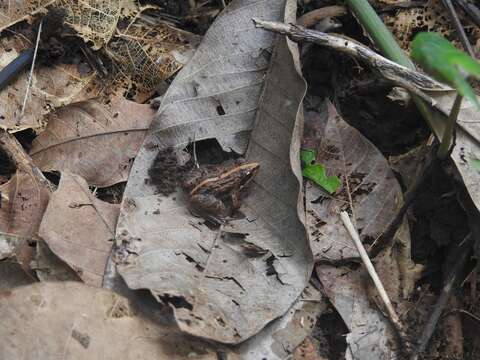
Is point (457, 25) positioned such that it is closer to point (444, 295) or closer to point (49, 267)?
point (444, 295)

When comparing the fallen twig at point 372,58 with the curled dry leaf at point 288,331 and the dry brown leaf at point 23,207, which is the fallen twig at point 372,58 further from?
the dry brown leaf at point 23,207

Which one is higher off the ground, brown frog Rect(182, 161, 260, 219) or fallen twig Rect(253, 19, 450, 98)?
fallen twig Rect(253, 19, 450, 98)

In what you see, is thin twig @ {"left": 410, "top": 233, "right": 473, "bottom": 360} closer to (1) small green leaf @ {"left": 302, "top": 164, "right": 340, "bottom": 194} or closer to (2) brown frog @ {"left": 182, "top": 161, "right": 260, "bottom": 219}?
(1) small green leaf @ {"left": 302, "top": 164, "right": 340, "bottom": 194}

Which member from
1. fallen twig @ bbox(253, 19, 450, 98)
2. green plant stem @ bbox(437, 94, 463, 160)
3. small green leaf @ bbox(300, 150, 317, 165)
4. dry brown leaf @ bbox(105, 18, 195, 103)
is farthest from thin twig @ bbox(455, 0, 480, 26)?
dry brown leaf @ bbox(105, 18, 195, 103)

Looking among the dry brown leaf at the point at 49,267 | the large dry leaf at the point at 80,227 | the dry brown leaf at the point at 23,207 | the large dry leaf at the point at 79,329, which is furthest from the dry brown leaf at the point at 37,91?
the large dry leaf at the point at 79,329

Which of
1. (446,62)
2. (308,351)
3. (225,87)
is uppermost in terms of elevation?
(446,62)

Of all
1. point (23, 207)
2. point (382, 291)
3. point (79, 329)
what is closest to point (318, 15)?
point (382, 291)
